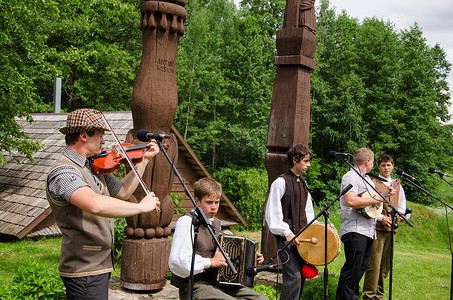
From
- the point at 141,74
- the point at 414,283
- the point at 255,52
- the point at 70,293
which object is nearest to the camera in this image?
the point at 70,293

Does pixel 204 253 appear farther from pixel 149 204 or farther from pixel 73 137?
pixel 73 137

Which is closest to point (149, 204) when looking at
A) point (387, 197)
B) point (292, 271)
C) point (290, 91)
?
point (292, 271)

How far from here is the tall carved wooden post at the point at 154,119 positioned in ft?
17.5

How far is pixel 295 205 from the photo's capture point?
4828 mm

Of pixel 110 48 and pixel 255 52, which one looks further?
pixel 255 52

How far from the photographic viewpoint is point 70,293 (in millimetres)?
3061

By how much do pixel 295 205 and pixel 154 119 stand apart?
1.96m

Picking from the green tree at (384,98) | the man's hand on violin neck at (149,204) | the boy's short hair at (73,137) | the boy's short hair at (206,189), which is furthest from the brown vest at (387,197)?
the green tree at (384,98)

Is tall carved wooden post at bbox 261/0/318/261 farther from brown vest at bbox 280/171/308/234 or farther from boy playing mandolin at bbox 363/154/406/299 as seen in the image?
brown vest at bbox 280/171/308/234

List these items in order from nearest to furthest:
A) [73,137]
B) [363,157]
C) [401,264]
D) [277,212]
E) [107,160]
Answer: [73,137]
[107,160]
[277,212]
[363,157]
[401,264]

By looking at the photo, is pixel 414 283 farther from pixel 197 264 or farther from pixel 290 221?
pixel 197 264

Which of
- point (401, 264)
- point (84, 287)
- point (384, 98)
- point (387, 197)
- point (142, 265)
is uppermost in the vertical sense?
point (384, 98)

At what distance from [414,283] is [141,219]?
5674 millimetres

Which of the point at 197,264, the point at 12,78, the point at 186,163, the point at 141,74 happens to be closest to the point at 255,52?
the point at 186,163
